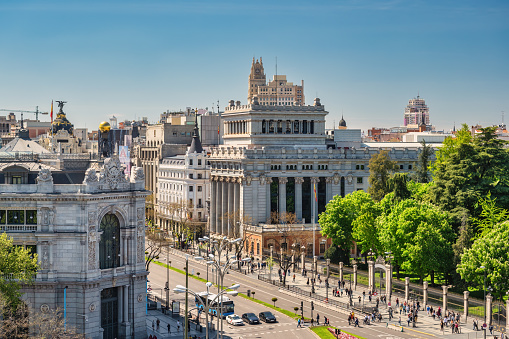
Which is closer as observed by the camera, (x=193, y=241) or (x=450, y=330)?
(x=450, y=330)

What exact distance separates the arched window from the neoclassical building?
5672 cm

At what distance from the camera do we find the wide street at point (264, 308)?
91.9m

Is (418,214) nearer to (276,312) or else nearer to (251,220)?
(276,312)

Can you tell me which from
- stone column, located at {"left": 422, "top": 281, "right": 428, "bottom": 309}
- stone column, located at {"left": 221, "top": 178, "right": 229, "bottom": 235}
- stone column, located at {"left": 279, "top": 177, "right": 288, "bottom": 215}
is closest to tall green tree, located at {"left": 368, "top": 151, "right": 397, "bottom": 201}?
stone column, located at {"left": 279, "top": 177, "right": 288, "bottom": 215}

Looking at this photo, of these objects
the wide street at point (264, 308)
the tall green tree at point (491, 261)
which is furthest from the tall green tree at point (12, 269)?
the tall green tree at point (491, 261)

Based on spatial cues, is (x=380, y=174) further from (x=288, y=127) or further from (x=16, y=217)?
(x=16, y=217)

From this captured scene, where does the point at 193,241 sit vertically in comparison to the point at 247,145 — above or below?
below

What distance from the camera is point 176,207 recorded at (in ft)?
561

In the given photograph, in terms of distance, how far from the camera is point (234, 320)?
97.0m

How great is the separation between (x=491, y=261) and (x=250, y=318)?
92.0ft

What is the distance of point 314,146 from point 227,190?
1878 cm

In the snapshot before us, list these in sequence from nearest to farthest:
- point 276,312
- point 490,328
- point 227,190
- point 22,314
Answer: point 22,314 < point 490,328 < point 276,312 < point 227,190

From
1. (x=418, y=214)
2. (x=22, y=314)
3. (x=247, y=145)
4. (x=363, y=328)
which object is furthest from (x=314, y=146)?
(x=22, y=314)

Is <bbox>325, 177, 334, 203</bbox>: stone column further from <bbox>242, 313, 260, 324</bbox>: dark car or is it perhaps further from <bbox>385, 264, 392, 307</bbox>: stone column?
<bbox>242, 313, 260, 324</bbox>: dark car
